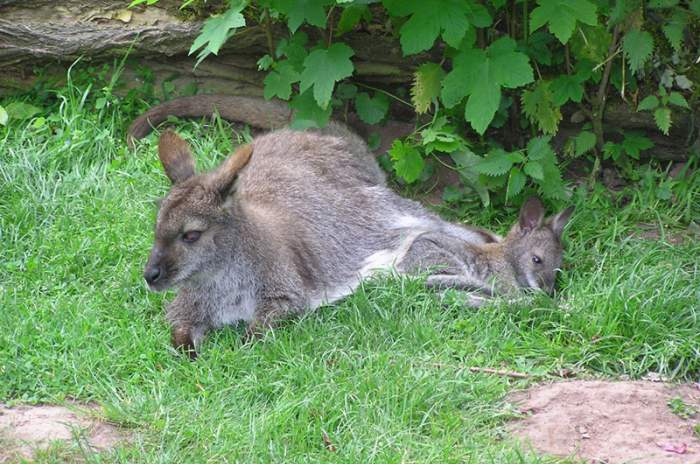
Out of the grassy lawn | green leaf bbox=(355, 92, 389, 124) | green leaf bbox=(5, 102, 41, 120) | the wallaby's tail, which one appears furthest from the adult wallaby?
green leaf bbox=(5, 102, 41, 120)

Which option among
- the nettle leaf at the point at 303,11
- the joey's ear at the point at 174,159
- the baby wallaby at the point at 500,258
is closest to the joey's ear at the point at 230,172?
the joey's ear at the point at 174,159

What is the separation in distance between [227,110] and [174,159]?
1.91 m

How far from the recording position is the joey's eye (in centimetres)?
620

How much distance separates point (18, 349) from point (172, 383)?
98 centimetres

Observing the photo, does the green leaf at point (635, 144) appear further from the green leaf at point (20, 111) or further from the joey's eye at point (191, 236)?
the green leaf at point (20, 111)

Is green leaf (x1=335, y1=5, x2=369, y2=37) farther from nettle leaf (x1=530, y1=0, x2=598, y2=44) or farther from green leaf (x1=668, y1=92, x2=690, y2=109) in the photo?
green leaf (x1=668, y1=92, x2=690, y2=109)

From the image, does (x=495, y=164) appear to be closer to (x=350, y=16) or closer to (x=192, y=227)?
(x=350, y=16)

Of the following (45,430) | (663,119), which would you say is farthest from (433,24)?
(45,430)

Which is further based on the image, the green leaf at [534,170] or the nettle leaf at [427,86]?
the nettle leaf at [427,86]

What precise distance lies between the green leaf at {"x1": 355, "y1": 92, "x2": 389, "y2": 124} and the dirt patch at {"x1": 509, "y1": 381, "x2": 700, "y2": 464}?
9.67 ft

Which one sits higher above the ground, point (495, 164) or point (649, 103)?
point (649, 103)

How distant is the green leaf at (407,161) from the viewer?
7.58m

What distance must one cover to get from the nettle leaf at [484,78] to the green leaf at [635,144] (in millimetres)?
1356

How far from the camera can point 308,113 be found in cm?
777
